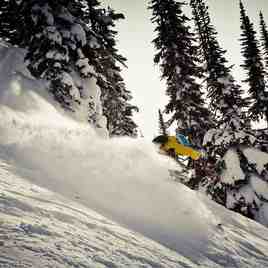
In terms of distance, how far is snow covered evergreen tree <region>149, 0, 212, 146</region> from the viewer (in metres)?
16.8

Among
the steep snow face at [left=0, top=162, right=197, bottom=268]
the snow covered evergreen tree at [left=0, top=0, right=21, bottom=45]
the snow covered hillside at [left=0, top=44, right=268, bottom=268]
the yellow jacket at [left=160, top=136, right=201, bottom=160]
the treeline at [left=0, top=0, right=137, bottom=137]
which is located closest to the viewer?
the steep snow face at [left=0, top=162, right=197, bottom=268]

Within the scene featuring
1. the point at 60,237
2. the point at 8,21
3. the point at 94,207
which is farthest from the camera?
the point at 8,21

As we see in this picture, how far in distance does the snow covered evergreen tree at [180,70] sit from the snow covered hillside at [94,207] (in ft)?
24.6

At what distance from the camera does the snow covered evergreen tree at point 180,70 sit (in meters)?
16.8

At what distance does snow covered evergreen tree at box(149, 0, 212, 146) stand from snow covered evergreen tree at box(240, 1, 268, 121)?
634cm

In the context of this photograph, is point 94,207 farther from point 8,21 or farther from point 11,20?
point 8,21

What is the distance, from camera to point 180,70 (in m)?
17.1

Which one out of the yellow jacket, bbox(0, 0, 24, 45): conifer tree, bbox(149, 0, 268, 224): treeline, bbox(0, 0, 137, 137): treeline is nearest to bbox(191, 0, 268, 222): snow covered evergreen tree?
bbox(149, 0, 268, 224): treeline

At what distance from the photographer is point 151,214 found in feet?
21.0

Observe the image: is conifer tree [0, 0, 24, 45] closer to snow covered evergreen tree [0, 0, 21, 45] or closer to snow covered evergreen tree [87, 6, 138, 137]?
snow covered evergreen tree [0, 0, 21, 45]

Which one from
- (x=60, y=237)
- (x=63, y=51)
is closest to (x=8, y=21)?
(x=63, y=51)

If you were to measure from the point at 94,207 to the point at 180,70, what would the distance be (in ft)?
42.7

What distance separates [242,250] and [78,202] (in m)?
3.54

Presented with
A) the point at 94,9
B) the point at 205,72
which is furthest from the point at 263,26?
the point at 94,9
